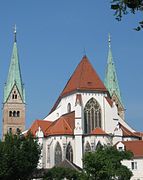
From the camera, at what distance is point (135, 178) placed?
210 feet

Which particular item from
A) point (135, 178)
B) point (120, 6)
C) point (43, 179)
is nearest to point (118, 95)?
point (135, 178)

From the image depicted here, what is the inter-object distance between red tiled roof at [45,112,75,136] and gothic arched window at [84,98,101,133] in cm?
229

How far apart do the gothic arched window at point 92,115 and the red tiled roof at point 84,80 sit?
8.56 ft

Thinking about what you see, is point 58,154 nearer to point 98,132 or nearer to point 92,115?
point 98,132

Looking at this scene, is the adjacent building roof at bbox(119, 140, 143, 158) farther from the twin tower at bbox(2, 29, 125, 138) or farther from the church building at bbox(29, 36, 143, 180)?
the twin tower at bbox(2, 29, 125, 138)

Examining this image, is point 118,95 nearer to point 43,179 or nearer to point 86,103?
point 86,103

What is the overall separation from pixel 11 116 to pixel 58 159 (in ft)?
77.3

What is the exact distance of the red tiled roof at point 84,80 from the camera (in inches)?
3098

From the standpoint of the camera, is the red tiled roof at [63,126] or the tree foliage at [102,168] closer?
the tree foliage at [102,168]

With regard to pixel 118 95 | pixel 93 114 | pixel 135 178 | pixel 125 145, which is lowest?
pixel 135 178

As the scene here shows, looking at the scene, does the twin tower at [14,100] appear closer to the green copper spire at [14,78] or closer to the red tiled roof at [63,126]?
the green copper spire at [14,78]

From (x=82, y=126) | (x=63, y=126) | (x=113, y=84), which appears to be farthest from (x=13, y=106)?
(x=82, y=126)

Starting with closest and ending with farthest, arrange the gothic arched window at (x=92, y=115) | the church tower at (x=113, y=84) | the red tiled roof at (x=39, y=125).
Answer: the gothic arched window at (x=92, y=115)
the red tiled roof at (x=39, y=125)
the church tower at (x=113, y=84)

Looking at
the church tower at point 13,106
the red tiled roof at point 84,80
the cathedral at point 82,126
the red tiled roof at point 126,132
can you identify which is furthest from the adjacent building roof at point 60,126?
the church tower at point 13,106
